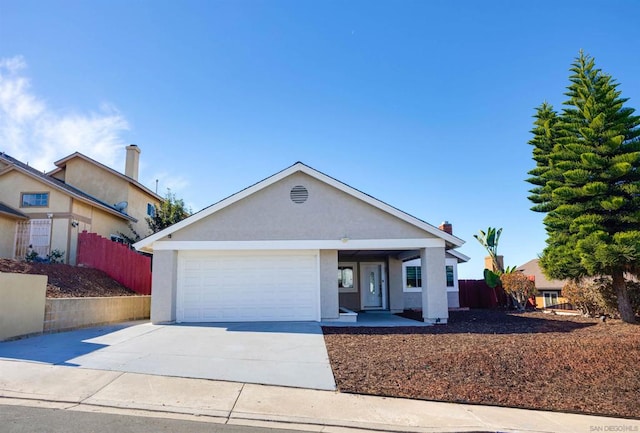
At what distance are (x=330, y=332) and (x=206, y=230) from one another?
5.53 metres

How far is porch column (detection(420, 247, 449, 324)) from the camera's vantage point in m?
14.1

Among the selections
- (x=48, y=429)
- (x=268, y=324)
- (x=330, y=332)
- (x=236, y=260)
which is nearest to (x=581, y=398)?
(x=330, y=332)

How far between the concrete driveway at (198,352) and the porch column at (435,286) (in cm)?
426

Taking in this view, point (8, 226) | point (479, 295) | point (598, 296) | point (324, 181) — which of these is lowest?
point (479, 295)

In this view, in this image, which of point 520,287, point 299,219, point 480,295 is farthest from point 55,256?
point 480,295

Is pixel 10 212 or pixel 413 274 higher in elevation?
pixel 10 212

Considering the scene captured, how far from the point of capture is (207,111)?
1555 cm

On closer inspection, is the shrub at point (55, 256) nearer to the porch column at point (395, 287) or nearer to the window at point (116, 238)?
the window at point (116, 238)

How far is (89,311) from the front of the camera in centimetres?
1304

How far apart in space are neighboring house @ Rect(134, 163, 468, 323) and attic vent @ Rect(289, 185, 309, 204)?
0.11 feet

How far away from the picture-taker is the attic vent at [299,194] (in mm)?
14445

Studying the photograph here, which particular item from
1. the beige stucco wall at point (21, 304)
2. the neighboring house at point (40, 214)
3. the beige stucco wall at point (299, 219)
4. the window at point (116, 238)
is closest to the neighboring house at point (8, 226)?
the neighboring house at point (40, 214)

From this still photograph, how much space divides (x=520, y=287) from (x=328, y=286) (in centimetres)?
1281

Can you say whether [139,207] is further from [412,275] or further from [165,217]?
[412,275]
